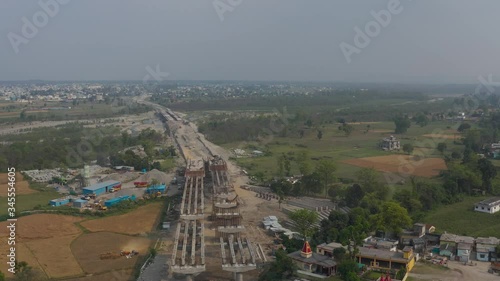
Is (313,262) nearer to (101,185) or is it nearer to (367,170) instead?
(367,170)

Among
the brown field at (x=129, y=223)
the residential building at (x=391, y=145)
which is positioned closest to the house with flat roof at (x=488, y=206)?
the brown field at (x=129, y=223)

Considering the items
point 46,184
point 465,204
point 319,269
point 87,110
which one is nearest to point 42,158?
point 46,184

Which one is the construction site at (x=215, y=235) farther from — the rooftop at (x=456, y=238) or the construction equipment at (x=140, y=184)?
the rooftop at (x=456, y=238)

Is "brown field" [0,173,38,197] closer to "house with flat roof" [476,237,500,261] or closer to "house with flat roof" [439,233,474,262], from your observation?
"house with flat roof" [439,233,474,262]

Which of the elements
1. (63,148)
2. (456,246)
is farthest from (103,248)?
(63,148)

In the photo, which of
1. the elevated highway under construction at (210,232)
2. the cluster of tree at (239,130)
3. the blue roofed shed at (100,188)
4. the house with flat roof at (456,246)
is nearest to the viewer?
the elevated highway under construction at (210,232)

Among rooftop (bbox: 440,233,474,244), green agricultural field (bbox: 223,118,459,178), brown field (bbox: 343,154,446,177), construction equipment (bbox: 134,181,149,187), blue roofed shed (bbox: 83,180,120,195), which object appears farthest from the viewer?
green agricultural field (bbox: 223,118,459,178)

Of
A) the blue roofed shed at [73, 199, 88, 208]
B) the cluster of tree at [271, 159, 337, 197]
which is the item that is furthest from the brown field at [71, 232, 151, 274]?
the cluster of tree at [271, 159, 337, 197]
